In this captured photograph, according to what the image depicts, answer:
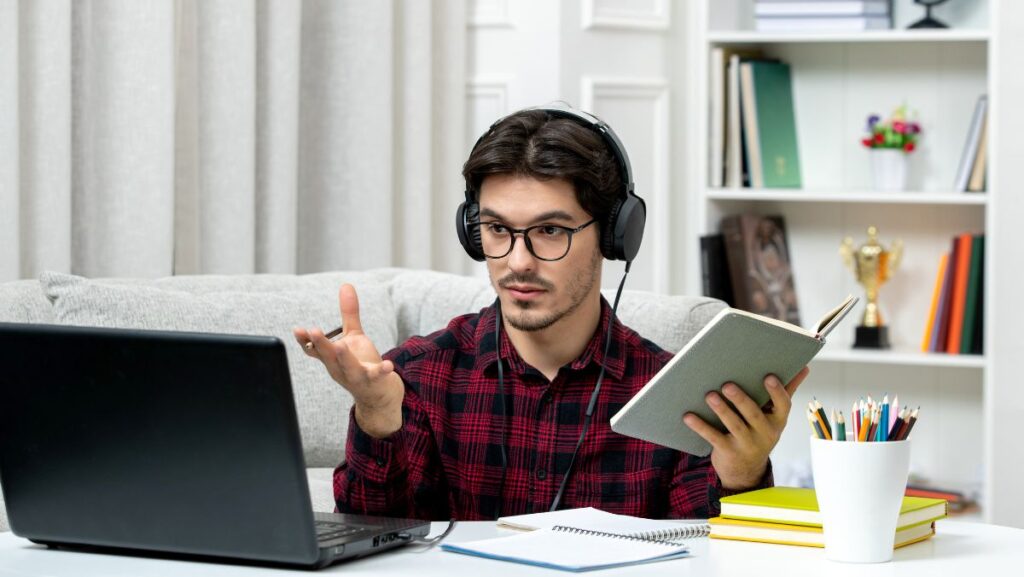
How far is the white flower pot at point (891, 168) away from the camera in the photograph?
3.13m

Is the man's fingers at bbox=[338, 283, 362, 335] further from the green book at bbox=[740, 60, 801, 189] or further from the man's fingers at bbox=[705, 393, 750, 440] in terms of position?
the green book at bbox=[740, 60, 801, 189]

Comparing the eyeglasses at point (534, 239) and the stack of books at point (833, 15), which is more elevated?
the stack of books at point (833, 15)

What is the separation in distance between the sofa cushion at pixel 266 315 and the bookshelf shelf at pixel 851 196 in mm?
1187

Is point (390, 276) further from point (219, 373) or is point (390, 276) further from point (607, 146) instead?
point (219, 373)

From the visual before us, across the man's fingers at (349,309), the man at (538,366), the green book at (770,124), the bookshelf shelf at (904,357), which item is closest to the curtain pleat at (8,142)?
the man at (538,366)

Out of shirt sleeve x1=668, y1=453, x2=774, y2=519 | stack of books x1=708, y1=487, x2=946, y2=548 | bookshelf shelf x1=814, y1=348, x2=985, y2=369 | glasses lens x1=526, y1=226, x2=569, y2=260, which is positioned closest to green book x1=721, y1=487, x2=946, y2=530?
stack of books x1=708, y1=487, x2=946, y2=548

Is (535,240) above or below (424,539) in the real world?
above

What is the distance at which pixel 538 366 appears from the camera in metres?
1.60

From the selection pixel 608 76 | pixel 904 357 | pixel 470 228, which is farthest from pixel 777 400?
pixel 608 76

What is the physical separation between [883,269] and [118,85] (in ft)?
5.99

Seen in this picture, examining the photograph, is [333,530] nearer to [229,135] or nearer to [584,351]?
[584,351]

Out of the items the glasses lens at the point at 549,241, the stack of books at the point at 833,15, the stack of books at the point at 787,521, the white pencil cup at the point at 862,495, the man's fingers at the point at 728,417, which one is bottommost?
the stack of books at the point at 787,521

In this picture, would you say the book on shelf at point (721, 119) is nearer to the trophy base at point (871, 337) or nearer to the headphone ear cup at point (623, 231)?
the trophy base at point (871, 337)

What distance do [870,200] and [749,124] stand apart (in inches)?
13.2
